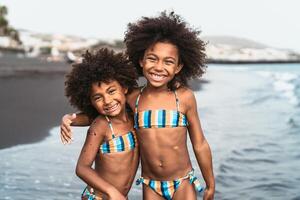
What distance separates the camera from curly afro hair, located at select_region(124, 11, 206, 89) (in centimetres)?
363

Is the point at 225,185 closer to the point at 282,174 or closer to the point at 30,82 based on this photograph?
the point at 282,174

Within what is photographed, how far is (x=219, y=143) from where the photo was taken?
959cm

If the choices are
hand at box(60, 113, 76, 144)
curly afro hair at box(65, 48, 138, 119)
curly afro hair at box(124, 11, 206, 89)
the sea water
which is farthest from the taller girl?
the sea water

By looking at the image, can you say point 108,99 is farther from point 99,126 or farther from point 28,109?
point 28,109

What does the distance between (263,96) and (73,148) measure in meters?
13.1

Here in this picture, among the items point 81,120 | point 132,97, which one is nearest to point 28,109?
point 81,120

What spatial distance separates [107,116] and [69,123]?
8.8 inches

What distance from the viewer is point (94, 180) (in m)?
Result: 3.32

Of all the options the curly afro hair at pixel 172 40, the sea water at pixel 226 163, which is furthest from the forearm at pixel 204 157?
the sea water at pixel 226 163

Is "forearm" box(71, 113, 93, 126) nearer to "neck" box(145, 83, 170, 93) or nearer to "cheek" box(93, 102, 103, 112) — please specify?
"cheek" box(93, 102, 103, 112)

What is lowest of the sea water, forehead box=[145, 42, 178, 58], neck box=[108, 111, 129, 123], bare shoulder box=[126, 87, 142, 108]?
the sea water

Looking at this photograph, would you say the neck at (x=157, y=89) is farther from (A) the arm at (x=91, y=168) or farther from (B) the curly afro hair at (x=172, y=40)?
(A) the arm at (x=91, y=168)

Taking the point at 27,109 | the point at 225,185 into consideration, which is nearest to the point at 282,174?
the point at 225,185

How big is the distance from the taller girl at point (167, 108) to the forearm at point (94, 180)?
0.39m
